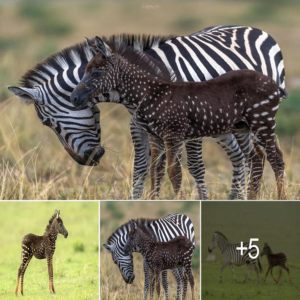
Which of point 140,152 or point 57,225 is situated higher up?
point 140,152

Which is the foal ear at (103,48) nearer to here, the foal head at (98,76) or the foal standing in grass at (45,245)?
the foal head at (98,76)

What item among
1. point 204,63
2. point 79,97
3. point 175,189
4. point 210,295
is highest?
point 204,63

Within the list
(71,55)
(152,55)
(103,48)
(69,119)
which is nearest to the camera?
(103,48)

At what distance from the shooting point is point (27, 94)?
6922 millimetres

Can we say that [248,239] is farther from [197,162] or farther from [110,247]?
[197,162]

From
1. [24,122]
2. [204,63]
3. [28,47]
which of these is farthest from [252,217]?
[28,47]

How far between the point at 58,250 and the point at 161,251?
2.70ft

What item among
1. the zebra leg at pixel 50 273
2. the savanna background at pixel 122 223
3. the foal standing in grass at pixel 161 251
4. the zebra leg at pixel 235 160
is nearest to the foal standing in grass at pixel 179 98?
the savanna background at pixel 122 223

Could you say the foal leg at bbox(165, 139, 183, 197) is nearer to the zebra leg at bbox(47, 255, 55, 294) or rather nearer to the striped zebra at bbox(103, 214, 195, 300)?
the striped zebra at bbox(103, 214, 195, 300)

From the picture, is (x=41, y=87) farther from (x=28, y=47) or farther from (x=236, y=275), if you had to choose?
(x=28, y=47)

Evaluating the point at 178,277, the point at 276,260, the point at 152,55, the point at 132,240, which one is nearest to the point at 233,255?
the point at 276,260

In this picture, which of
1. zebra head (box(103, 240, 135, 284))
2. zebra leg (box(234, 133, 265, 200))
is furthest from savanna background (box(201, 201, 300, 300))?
zebra leg (box(234, 133, 265, 200))

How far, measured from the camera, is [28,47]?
21.5 meters

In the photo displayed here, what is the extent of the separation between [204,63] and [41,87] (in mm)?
1704
